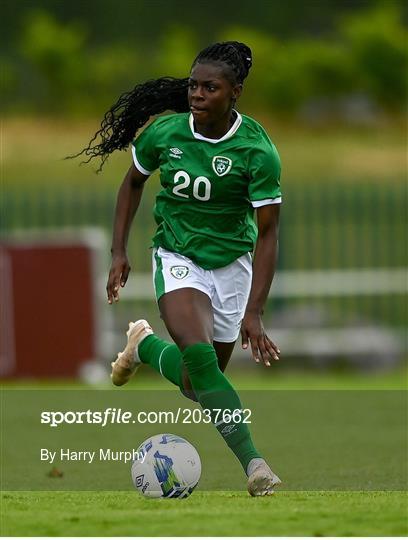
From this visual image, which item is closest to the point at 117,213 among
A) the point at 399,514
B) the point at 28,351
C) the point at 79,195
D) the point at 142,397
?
the point at 399,514

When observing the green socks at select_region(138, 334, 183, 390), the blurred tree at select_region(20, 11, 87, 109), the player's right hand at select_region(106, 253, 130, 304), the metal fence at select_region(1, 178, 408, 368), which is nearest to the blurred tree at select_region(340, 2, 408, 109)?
the blurred tree at select_region(20, 11, 87, 109)

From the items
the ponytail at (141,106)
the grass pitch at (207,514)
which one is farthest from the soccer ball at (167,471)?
the ponytail at (141,106)

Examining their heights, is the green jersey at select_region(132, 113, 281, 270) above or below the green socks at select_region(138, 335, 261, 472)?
above

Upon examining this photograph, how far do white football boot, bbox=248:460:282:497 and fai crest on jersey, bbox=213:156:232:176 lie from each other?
1531 mm

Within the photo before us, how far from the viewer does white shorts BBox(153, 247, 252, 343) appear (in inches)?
297

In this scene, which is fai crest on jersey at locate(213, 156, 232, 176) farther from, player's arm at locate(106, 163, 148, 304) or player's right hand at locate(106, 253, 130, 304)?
player's right hand at locate(106, 253, 130, 304)

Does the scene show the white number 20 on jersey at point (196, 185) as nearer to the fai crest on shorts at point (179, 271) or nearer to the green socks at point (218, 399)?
the fai crest on shorts at point (179, 271)

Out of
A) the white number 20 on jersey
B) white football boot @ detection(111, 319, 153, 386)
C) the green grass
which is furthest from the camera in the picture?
white football boot @ detection(111, 319, 153, 386)

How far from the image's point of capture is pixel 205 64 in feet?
24.0

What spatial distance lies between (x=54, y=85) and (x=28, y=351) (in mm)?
26553

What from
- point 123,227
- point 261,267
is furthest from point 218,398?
point 123,227

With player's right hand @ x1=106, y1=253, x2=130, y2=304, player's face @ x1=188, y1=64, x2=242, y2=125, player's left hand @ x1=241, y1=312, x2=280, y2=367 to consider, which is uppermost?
player's face @ x1=188, y1=64, x2=242, y2=125

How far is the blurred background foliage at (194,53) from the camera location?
41.5m

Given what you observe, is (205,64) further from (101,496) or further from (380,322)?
(380,322)
